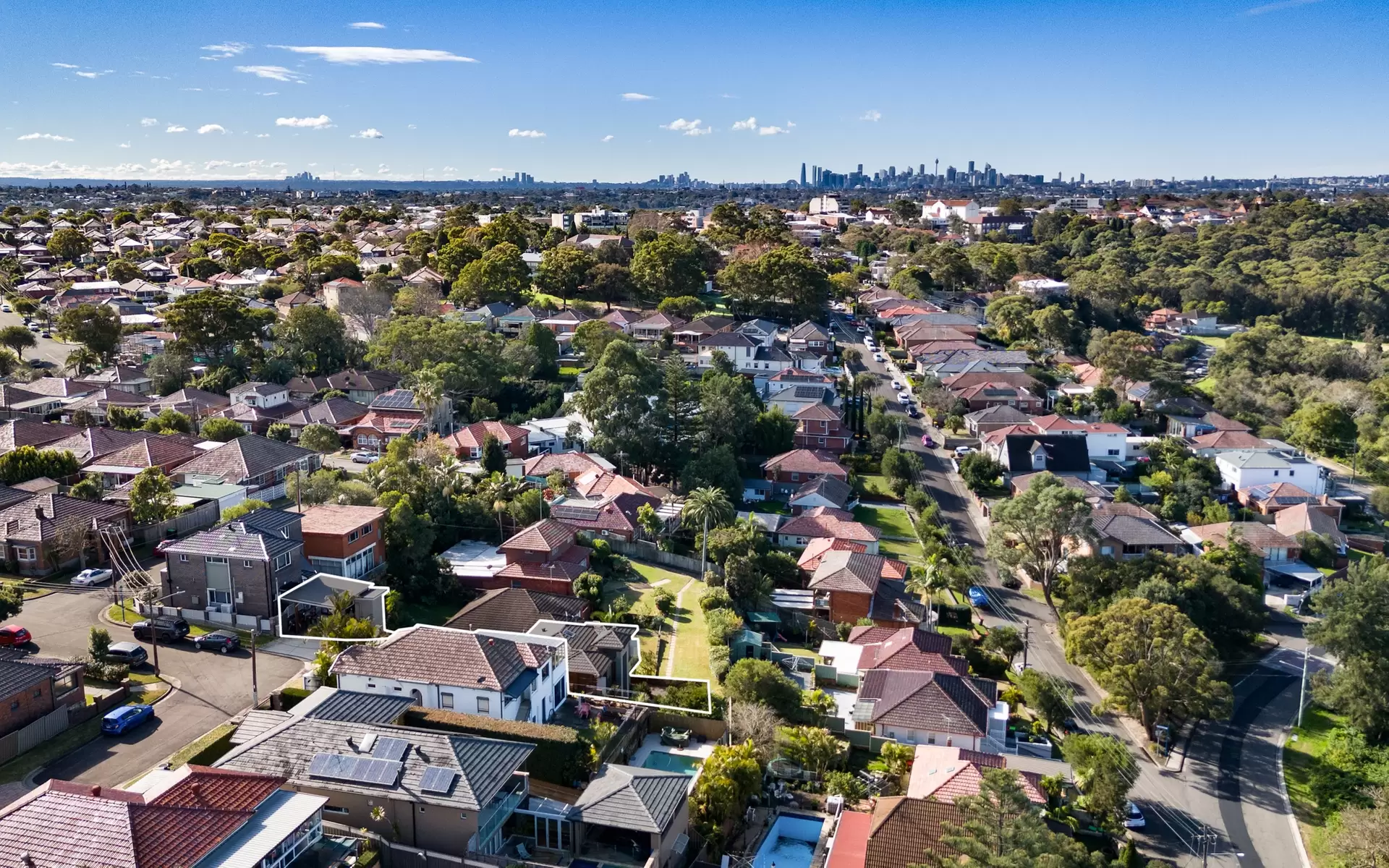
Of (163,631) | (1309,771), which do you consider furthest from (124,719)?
(1309,771)

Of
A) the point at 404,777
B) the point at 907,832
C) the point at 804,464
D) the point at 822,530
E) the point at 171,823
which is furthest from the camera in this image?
the point at 804,464

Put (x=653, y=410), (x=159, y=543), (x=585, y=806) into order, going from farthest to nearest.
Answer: (x=653, y=410), (x=159, y=543), (x=585, y=806)

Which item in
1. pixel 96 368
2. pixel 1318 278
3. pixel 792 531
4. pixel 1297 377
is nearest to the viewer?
pixel 792 531

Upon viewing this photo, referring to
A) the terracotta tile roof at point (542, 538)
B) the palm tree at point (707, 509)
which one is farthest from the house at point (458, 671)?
the palm tree at point (707, 509)

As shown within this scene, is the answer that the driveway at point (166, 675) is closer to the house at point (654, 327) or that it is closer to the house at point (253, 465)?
the house at point (253, 465)

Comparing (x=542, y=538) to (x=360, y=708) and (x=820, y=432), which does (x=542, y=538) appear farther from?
(x=820, y=432)

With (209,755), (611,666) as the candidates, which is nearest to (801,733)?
(611,666)

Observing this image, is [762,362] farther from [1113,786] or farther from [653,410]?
[1113,786]

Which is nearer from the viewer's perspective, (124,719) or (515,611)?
(124,719)
